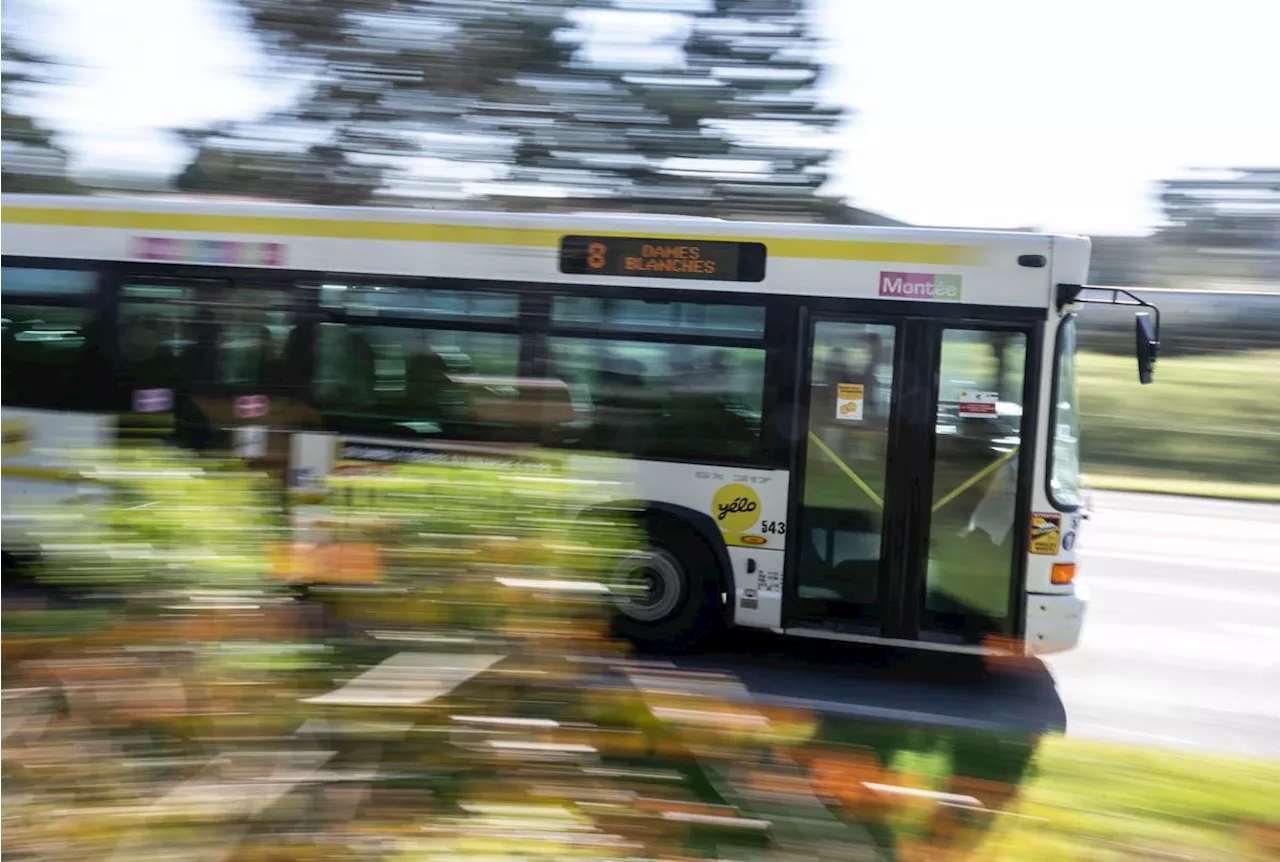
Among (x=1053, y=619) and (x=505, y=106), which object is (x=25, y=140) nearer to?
(x=505, y=106)

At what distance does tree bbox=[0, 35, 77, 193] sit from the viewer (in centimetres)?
351

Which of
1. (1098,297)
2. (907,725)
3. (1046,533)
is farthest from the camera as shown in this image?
(1098,297)

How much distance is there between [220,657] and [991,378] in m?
5.61

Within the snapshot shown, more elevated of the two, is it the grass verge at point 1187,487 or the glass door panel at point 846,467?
the glass door panel at point 846,467

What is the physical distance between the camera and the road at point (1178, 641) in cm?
677

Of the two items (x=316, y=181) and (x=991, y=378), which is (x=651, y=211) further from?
(x=991, y=378)

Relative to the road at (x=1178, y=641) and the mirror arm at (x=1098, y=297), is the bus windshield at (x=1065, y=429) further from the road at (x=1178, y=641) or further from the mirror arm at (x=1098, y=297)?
the road at (x=1178, y=641)

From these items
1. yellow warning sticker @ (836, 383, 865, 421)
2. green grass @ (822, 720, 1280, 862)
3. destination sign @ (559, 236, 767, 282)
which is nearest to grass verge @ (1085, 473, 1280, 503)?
yellow warning sticker @ (836, 383, 865, 421)

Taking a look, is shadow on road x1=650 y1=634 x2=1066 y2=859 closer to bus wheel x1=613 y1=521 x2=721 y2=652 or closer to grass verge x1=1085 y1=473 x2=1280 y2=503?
bus wheel x1=613 y1=521 x2=721 y2=652

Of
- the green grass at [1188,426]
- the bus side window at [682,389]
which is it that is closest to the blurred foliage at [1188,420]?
the green grass at [1188,426]

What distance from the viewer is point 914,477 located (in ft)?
23.6

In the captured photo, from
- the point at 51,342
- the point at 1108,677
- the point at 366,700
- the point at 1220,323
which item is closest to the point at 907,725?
the point at 1108,677

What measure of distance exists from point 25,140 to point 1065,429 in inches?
236

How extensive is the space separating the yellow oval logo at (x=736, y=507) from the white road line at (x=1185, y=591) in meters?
5.08
